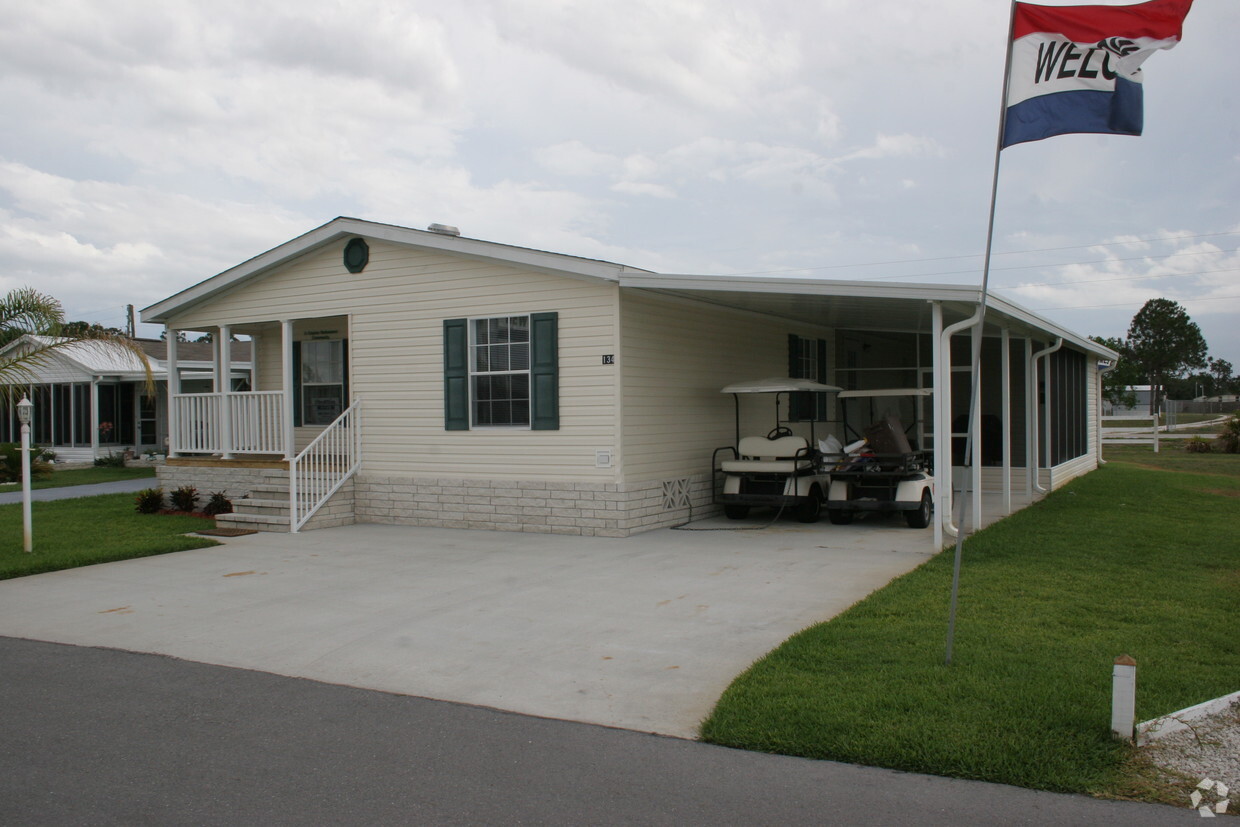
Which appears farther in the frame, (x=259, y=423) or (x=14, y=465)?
(x=14, y=465)

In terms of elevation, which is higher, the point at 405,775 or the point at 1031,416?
the point at 1031,416

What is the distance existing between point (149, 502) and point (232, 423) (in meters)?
1.79

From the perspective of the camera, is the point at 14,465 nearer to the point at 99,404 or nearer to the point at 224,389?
the point at 99,404

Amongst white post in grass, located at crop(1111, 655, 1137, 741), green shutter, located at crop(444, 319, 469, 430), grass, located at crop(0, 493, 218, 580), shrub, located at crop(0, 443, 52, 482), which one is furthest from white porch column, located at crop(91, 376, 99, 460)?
white post in grass, located at crop(1111, 655, 1137, 741)

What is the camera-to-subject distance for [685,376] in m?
13.1

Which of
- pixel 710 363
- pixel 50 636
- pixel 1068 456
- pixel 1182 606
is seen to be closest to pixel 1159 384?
pixel 1068 456

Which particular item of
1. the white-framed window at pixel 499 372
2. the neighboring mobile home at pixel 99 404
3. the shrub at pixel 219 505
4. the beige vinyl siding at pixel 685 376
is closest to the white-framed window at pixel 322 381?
the shrub at pixel 219 505

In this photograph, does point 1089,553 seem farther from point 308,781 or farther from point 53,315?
point 53,315

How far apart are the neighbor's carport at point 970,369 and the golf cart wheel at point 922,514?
0.34 metres

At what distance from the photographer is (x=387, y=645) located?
6.73 m

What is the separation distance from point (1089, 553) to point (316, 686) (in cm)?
755

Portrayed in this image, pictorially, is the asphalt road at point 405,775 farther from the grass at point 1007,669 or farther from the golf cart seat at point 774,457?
the golf cart seat at point 774,457

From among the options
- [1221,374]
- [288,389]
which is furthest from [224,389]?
[1221,374]

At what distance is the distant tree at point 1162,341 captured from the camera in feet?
224
